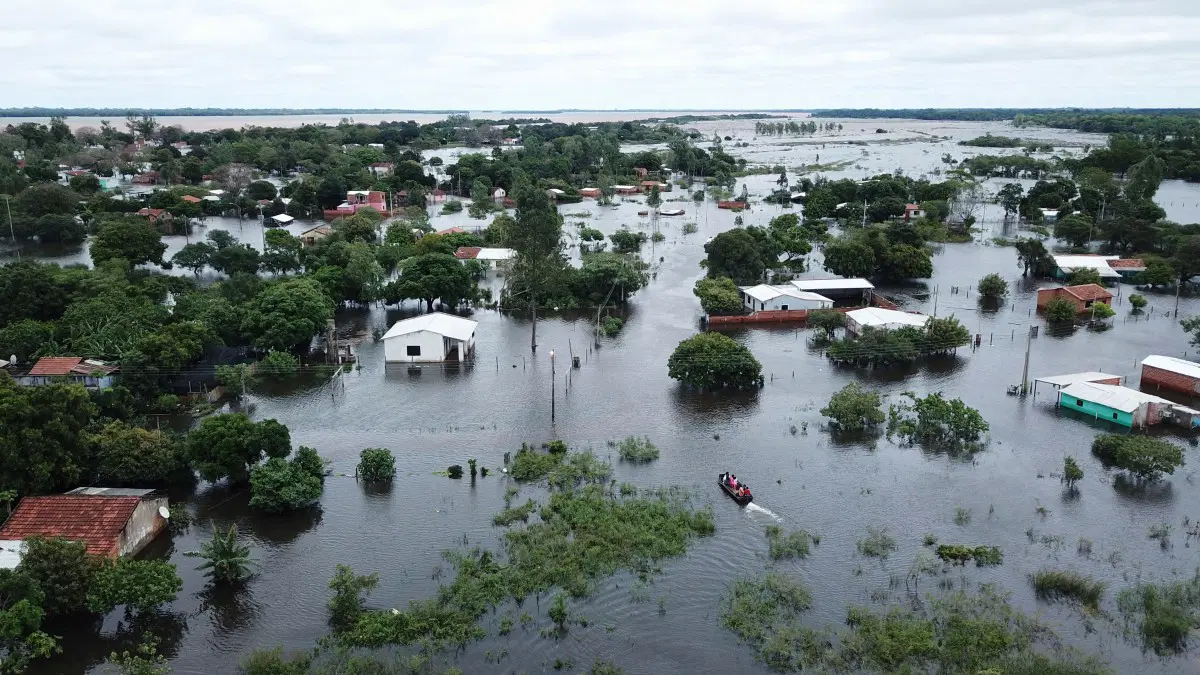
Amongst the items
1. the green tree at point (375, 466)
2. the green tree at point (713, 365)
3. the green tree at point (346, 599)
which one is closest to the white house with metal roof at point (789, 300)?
the green tree at point (713, 365)

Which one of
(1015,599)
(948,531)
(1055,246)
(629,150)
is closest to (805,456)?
(948,531)

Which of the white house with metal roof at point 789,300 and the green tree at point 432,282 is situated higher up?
the green tree at point 432,282

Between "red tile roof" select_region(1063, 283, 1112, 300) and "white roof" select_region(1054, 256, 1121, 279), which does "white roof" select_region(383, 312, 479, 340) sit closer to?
"red tile roof" select_region(1063, 283, 1112, 300)

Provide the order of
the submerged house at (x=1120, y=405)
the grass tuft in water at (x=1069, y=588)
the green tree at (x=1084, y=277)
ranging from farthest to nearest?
the green tree at (x=1084, y=277) → the submerged house at (x=1120, y=405) → the grass tuft in water at (x=1069, y=588)

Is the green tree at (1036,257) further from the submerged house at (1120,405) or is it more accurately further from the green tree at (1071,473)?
the green tree at (1071,473)

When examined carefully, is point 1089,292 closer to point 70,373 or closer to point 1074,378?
point 1074,378

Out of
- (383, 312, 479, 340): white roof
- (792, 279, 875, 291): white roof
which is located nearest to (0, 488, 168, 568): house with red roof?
(383, 312, 479, 340): white roof

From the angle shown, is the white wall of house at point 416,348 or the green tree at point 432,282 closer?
→ the white wall of house at point 416,348
